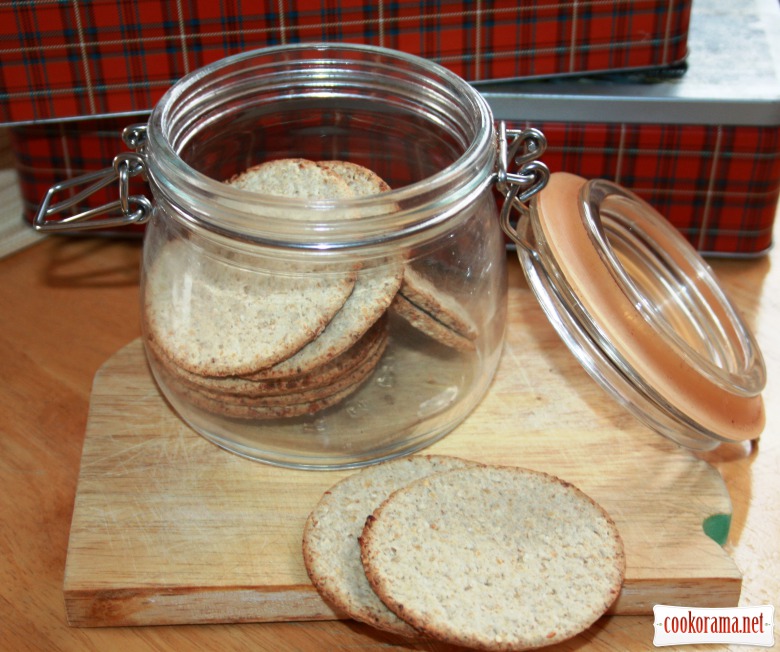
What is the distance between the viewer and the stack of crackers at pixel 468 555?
2.17 feet

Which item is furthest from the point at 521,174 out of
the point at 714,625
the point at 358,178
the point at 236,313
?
the point at 714,625

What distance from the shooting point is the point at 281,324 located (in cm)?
73

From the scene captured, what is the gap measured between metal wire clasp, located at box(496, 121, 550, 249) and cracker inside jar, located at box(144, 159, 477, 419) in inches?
3.6

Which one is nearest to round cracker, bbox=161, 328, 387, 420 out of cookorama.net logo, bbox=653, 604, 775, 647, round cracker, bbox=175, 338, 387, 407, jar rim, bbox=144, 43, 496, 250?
round cracker, bbox=175, 338, 387, 407

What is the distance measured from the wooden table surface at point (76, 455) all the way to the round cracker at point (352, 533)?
0.16ft

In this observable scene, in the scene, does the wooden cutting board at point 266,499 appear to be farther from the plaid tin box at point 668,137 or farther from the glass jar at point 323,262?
the plaid tin box at point 668,137

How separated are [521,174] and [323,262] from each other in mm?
178

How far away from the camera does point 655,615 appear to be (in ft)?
2.40

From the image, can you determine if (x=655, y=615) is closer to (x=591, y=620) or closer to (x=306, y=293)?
(x=591, y=620)

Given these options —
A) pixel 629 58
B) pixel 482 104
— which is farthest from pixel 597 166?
pixel 482 104

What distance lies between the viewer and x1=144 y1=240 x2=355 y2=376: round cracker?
0.73 m

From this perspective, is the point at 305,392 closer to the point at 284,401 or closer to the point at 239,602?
the point at 284,401

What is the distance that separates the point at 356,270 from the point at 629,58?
44 centimetres

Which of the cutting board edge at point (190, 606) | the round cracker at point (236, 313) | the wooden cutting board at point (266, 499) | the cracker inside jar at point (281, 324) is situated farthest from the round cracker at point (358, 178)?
the cutting board edge at point (190, 606)
